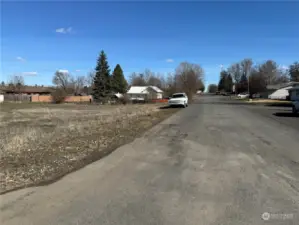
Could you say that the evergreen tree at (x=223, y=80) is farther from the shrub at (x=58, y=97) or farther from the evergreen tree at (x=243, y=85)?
the shrub at (x=58, y=97)

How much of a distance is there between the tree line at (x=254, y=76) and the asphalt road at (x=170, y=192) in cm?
9507

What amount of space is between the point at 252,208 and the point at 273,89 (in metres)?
97.6

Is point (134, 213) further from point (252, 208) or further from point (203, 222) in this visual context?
point (252, 208)

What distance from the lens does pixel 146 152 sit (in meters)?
9.73

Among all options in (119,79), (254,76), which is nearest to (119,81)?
(119,79)

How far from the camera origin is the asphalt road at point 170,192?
450cm

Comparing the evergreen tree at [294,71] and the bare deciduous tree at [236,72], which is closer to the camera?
the evergreen tree at [294,71]

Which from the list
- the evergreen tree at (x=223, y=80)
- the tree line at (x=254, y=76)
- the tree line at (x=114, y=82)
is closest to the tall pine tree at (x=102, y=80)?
the tree line at (x=114, y=82)

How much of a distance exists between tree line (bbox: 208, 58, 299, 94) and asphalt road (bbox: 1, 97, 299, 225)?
95.1 meters

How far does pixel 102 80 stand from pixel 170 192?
2843 inches

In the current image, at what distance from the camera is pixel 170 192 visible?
222 inches
